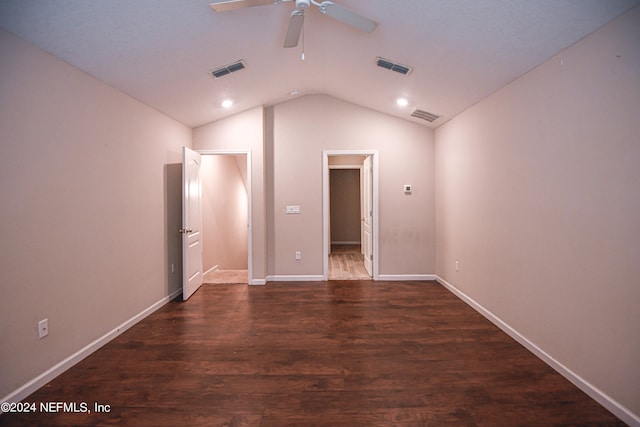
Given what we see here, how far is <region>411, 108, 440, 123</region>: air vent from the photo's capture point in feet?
13.0

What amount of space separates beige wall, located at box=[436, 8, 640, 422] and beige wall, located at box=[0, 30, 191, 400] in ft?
12.5

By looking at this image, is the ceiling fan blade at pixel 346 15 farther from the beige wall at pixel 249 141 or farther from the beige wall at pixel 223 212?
the beige wall at pixel 223 212

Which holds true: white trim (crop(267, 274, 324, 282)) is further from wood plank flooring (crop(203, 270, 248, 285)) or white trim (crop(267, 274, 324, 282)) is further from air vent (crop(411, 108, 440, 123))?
air vent (crop(411, 108, 440, 123))

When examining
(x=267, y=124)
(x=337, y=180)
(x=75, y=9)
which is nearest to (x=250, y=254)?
(x=267, y=124)

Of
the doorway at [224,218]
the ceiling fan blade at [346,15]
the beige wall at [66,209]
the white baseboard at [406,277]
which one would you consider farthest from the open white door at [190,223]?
the white baseboard at [406,277]

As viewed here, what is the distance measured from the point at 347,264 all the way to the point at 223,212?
2755 millimetres

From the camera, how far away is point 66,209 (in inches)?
86.7

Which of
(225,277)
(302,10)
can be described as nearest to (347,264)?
(225,277)

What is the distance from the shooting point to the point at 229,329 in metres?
2.88

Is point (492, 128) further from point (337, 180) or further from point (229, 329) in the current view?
point (337, 180)

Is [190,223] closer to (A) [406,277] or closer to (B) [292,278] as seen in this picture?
(B) [292,278]

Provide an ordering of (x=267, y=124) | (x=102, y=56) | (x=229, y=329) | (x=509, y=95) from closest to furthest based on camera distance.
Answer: (x=102, y=56)
(x=509, y=95)
(x=229, y=329)
(x=267, y=124)

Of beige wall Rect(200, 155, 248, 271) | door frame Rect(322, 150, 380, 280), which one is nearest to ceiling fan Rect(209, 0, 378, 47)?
door frame Rect(322, 150, 380, 280)

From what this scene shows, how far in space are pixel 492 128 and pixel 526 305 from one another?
1.79 metres
